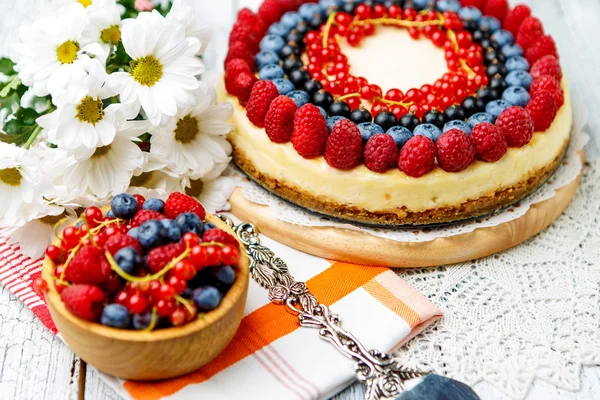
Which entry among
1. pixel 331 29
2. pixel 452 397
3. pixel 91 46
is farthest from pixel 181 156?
pixel 452 397

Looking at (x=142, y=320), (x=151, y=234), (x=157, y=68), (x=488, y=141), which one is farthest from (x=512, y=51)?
(x=142, y=320)

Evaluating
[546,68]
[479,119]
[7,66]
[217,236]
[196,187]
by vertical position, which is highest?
[546,68]

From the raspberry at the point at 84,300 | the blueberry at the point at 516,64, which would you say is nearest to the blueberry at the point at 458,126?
the blueberry at the point at 516,64

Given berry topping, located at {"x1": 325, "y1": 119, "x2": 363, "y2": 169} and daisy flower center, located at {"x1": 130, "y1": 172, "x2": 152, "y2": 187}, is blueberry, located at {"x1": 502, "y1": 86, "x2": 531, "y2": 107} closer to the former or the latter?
berry topping, located at {"x1": 325, "y1": 119, "x2": 363, "y2": 169}

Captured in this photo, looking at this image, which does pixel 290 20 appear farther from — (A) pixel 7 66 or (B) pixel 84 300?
(B) pixel 84 300

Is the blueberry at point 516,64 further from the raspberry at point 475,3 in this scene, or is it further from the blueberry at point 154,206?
the blueberry at point 154,206

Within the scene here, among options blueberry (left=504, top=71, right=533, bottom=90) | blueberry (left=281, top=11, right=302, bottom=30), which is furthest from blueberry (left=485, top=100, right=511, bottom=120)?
blueberry (left=281, top=11, right=302, bottom=30)
